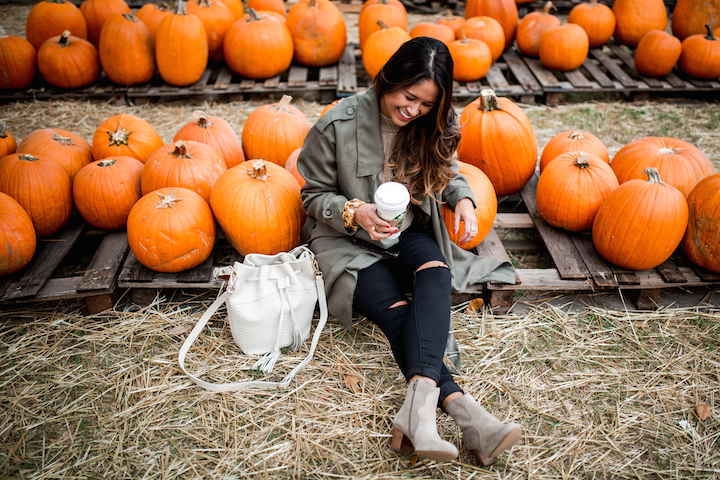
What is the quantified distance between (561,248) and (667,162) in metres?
0.88

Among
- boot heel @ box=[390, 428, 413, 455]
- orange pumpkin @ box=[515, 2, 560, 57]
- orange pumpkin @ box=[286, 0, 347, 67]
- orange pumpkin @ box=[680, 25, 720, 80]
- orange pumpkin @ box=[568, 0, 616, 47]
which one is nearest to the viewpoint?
boot heel @ box=[390, 428, 413, 455]

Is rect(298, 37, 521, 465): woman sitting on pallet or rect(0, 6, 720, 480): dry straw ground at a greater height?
rect(298, 37, 521, 465): woman sitting on pallet

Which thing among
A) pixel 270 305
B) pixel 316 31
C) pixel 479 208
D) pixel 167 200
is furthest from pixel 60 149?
pixel 316 31

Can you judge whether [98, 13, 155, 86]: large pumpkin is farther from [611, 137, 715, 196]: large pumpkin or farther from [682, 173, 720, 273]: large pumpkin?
[682, 173, 720, 273]: large pumpkin

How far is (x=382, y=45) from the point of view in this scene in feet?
16.0

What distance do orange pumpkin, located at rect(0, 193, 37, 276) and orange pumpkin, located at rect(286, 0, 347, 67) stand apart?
346 cm

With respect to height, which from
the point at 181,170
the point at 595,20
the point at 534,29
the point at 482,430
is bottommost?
the point at 482,430

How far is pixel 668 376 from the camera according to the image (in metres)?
2.38

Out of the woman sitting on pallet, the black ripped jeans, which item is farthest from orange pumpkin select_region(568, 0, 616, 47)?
the black ripped jeans

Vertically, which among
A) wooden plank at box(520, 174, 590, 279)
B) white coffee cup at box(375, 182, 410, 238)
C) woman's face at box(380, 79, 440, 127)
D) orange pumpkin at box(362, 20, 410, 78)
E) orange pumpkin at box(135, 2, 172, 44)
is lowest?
wooden plank at box(520, 174, 590, 279)

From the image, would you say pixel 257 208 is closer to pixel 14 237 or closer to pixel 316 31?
pixel 14 237

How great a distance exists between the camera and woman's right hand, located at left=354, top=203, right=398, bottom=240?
195 cm

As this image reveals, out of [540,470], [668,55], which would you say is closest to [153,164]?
[540,470]

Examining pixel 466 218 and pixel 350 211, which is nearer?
pixel 350 211
